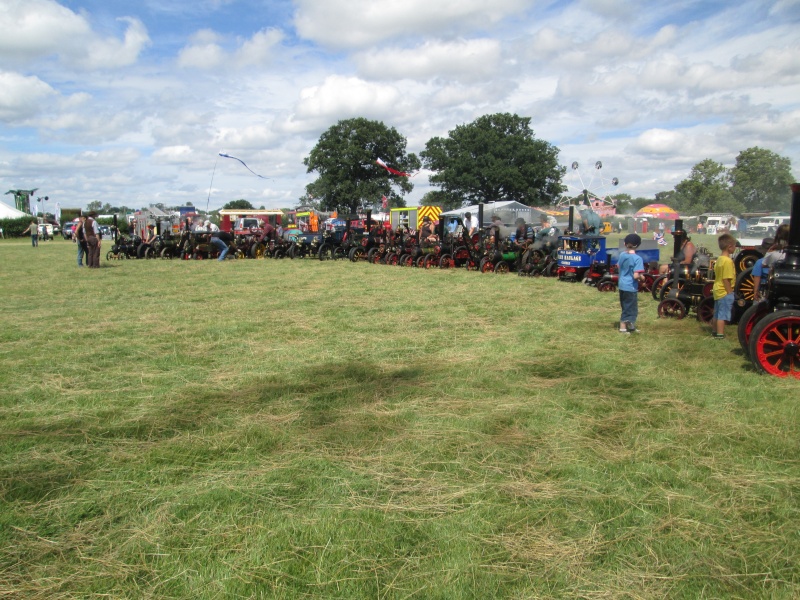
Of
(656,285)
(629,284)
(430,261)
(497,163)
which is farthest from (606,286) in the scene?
(497,163)

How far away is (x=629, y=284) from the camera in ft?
24.6

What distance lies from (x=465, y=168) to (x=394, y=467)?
56601 millimetres

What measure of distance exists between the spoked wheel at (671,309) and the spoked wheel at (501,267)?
23.1 ft

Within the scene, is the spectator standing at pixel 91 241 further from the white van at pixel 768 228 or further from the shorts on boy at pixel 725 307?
the white van at pixel 768 228

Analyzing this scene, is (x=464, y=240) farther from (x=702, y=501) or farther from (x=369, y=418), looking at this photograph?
(x=702, y=501)

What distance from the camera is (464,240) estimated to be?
16859 mm

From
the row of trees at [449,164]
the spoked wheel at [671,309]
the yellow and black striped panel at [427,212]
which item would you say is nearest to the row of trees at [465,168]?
the row of trees at [449,164]

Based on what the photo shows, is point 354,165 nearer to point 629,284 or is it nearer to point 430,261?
point 430,261

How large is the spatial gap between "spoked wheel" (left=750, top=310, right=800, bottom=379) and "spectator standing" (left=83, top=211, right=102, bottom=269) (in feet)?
53.1

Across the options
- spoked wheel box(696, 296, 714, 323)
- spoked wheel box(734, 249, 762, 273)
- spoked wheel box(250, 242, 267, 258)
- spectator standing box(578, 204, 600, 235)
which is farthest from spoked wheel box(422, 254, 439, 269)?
spoked wheel box(696, 296, 714, 323)

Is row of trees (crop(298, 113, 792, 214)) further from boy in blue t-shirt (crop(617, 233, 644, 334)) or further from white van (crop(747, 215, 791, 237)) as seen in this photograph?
boy in blue t-shirt (crop(617, 233, 644, 334))

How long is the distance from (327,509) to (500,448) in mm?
1274

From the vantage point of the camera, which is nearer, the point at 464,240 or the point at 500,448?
the point at 500,448

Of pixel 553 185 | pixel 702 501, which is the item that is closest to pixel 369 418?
pixel 702 501
